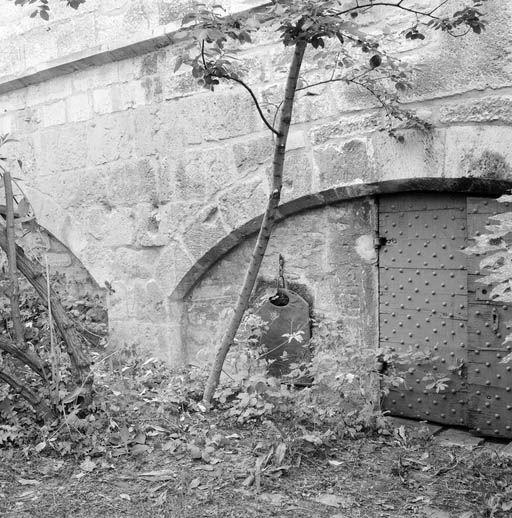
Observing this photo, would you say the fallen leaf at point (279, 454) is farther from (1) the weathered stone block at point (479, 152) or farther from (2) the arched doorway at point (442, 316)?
(1) the weathered stone block at point (479, 152)

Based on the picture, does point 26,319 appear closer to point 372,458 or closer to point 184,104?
point 184,104

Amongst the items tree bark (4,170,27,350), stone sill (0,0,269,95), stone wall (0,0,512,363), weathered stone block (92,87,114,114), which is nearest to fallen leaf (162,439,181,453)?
tree bark (4,170,27,350)

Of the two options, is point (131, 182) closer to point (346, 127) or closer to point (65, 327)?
point (346, 127)

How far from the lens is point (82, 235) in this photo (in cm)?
526

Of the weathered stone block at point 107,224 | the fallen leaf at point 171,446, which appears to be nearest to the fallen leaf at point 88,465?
the fallen leaf at point 171,446

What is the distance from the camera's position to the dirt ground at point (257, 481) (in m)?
2.64

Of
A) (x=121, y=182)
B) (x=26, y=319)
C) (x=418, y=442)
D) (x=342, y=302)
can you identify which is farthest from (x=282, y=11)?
(x=26, y=319)

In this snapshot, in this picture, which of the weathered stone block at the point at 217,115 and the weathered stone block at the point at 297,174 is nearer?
the weathered stone block at the point at 297,174

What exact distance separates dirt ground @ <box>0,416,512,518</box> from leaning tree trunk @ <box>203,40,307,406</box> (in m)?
0.45

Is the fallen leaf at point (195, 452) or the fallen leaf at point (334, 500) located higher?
the fallen leaf at point (195, 452)

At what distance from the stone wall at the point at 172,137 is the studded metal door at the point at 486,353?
0.27 meters

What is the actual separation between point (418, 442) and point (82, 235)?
2.90 meters

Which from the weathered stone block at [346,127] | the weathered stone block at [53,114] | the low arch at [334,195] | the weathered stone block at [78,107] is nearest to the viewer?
the low arch at [334,195]

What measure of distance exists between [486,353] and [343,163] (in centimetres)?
127
